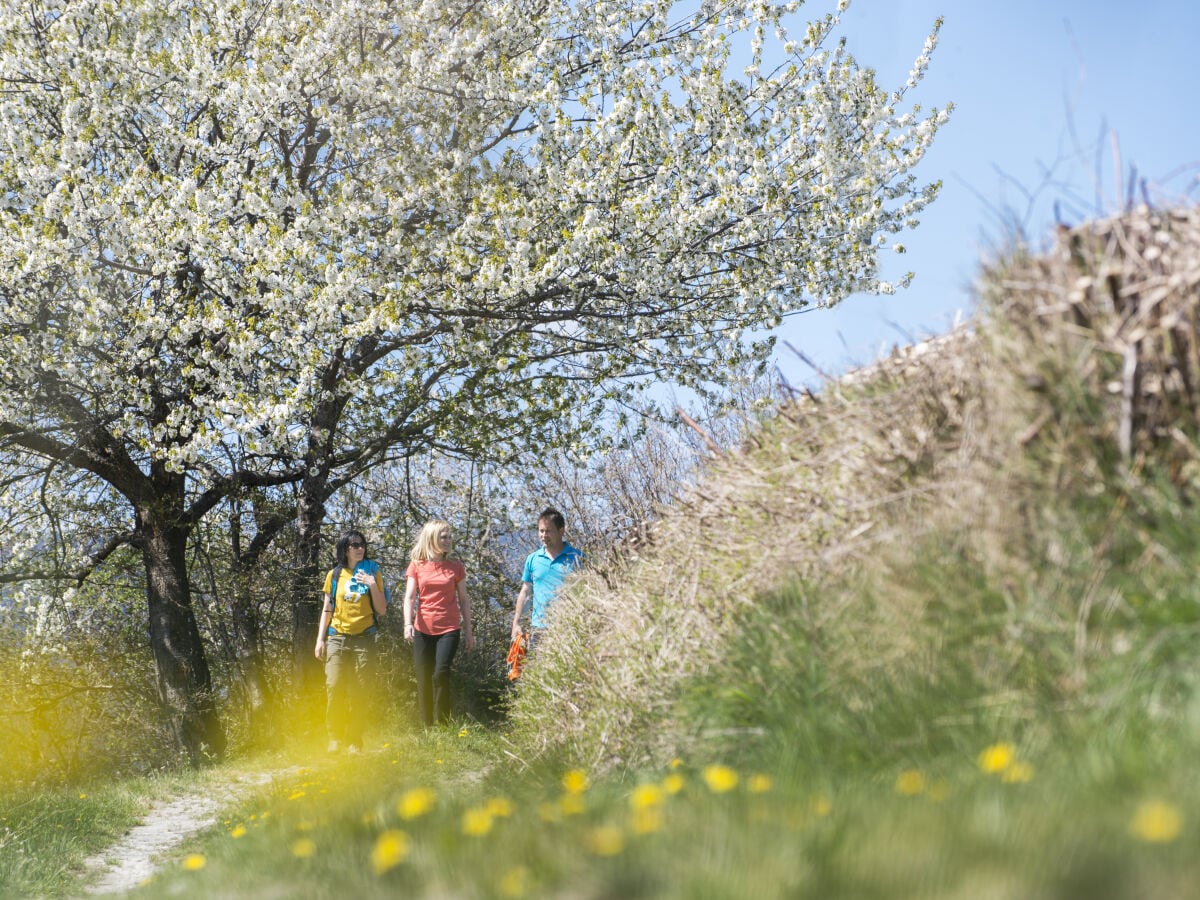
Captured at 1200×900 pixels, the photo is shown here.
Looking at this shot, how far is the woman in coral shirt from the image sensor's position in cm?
1017

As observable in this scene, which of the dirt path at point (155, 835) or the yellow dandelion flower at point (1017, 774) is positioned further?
the dirt path at point (155, 835)

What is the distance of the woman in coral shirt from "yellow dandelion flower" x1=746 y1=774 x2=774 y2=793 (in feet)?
24.0

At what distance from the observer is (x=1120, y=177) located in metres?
3.80

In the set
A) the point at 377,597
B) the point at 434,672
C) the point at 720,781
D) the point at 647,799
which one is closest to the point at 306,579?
the point at 434,672

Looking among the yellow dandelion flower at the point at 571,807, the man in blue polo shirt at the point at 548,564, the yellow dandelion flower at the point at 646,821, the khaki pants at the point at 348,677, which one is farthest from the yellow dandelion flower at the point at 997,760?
the khaki pants at the point at 348,677

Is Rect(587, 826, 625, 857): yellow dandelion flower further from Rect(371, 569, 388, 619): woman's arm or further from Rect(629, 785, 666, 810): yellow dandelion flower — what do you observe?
Rect(371, 569, 388, 619): woman's arm

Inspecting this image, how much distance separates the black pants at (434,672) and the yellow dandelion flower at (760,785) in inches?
297

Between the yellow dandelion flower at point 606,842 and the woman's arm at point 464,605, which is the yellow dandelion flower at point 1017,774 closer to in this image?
the yellow dandelion flower at point 606,842

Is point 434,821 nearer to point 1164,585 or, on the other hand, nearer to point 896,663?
point 896,663

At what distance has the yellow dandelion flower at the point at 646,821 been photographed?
243 centimetres

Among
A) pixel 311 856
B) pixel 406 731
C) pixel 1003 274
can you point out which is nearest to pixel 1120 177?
pixel 1003 274

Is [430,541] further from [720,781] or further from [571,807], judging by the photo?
[720,781]

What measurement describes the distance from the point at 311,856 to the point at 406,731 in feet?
27.2

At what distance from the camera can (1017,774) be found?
2.49m
